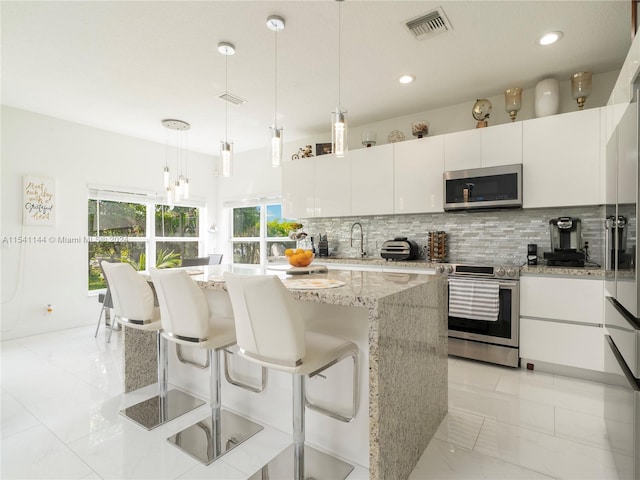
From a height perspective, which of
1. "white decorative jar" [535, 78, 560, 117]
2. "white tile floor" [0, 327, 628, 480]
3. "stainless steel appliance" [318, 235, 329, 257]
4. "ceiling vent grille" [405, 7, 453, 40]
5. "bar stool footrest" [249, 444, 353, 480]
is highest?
"ceiling vent grille" [405, 7, 453, 40]

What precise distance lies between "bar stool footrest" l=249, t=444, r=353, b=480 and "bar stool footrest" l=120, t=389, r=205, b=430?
2.71ft

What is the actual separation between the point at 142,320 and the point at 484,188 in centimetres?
312

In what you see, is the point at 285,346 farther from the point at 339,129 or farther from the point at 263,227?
the point at 263,227

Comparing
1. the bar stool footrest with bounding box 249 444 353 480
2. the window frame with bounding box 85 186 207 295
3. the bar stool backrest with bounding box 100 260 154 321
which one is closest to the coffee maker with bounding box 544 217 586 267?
the bar stool footrest with bounding box 249 444 353 480

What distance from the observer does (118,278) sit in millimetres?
2113

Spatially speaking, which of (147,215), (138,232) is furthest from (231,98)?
(138,232)

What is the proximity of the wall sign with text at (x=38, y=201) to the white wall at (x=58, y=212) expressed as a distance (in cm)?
5

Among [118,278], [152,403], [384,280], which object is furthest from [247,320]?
[152,403]

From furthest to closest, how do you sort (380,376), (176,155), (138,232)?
(176,155)
(138,232)
(380,376)

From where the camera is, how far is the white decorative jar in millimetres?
3098

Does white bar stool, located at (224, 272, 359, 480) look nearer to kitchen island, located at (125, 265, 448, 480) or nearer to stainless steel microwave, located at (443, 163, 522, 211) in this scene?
kitchen island, located at (125, 265, 448, 480)

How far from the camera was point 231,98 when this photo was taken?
3629 mm

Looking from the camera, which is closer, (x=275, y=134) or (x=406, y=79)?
(x=275, y=134)

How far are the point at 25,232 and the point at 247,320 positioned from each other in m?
4.10
